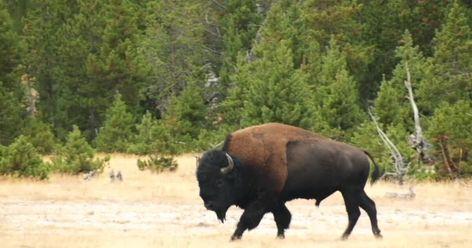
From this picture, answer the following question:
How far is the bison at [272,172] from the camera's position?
48.8ft

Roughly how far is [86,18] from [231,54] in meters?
7.89

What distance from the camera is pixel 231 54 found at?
5094cm

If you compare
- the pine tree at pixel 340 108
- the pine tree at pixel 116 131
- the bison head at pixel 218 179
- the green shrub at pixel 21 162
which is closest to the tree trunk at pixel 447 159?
the pine tree at pixel 340 108

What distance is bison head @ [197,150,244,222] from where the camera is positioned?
48.3ft

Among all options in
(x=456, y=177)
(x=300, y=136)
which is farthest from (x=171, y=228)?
(x=456, y=177)

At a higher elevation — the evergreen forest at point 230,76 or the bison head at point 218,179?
the bison head at point 218,179

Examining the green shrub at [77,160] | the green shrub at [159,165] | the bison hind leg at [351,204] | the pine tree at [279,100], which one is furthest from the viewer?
the green shrub at [159,165]

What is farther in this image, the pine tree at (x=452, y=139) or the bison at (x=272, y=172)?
the pine tree at (x=452, y=139)

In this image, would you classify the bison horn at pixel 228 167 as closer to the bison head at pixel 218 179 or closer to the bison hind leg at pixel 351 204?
the bison head at pixel 218 179

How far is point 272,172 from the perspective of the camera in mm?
15172

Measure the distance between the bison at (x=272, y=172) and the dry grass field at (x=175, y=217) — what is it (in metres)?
0.58

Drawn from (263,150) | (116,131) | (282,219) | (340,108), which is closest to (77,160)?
(340,108)

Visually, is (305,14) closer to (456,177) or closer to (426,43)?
(426,43)

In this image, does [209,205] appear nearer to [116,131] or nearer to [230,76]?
[116,131]
